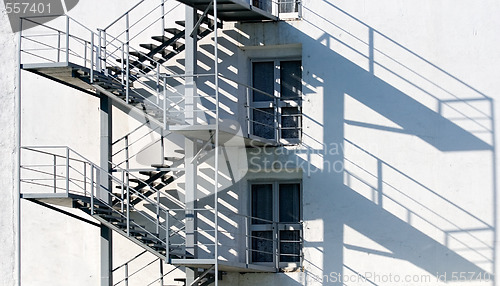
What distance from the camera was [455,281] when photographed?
17.8 metres

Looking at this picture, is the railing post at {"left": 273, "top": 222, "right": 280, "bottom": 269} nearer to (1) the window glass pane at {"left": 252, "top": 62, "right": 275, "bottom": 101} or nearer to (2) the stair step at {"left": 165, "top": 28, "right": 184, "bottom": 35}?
(1) the window glass pane at {"left": 252, "top": 62, "right": 275, "bottom": 101}

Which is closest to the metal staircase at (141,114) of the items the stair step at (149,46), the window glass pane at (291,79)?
the stair step at (149,46)

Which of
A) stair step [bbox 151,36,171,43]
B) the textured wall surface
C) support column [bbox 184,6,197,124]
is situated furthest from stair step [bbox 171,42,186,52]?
the textured wall surface

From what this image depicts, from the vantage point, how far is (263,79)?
63.2ft

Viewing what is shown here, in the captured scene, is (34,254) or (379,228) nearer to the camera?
(379,228)

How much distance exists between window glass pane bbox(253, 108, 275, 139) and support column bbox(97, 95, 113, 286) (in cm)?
249

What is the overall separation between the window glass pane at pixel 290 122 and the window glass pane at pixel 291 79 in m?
0.24

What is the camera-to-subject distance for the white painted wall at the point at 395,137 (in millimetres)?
17969

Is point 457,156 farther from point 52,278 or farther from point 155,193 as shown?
point 52,278

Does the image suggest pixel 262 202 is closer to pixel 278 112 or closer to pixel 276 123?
pixel 276 123

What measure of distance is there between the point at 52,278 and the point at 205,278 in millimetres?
2884

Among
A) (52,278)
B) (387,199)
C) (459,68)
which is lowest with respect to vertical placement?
(52,278)

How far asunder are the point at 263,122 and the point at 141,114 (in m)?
2.07

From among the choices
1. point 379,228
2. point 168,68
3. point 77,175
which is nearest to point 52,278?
point 77,175
